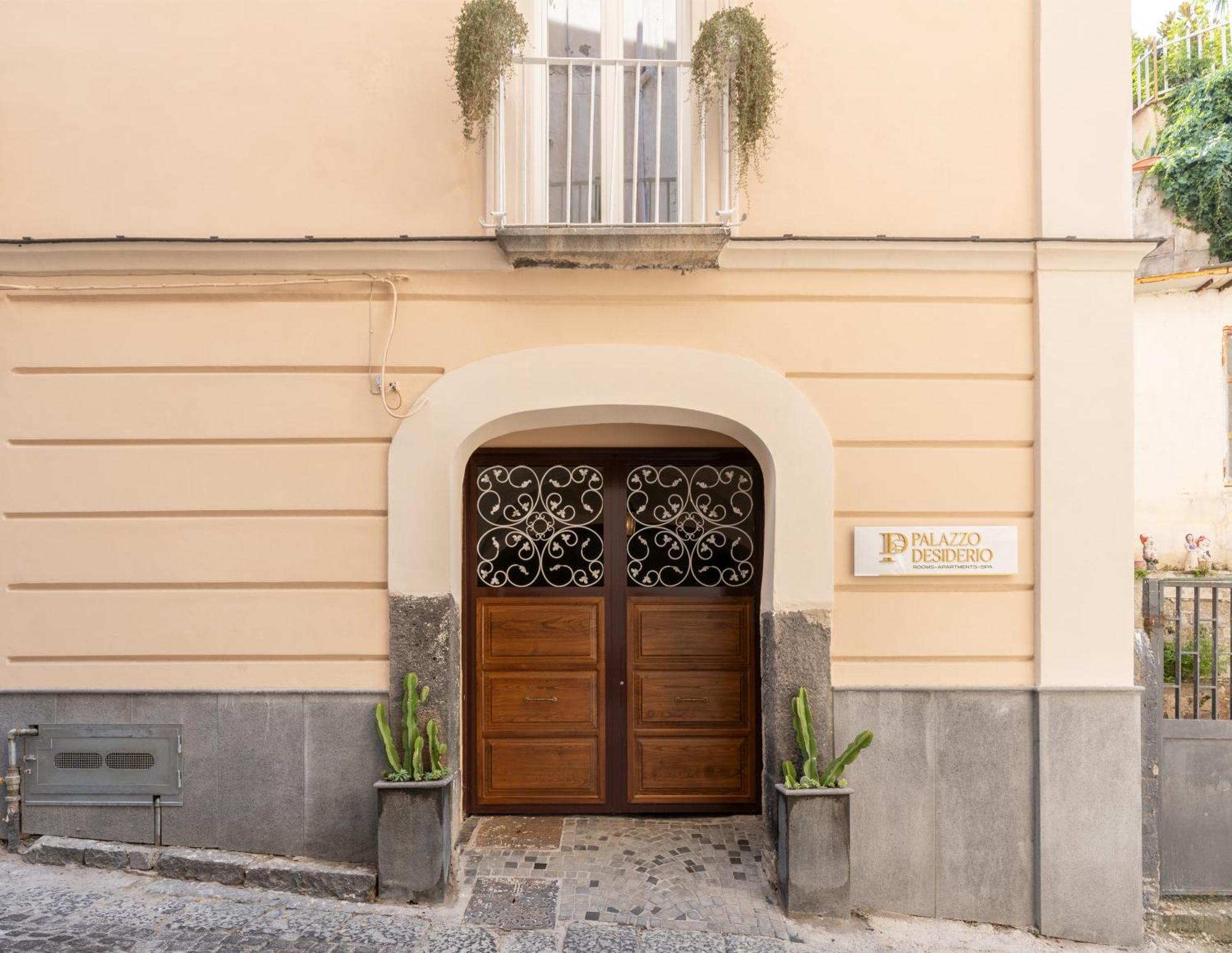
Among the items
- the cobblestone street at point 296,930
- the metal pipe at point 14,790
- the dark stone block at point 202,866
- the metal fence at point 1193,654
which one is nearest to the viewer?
the cobblestone street at point 296,930

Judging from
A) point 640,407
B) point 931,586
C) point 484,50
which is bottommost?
point 931,586

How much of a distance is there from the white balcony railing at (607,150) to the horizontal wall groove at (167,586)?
2412mm

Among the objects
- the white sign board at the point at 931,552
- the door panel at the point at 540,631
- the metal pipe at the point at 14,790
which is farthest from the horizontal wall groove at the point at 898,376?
the metal pipe at the point at 14,790

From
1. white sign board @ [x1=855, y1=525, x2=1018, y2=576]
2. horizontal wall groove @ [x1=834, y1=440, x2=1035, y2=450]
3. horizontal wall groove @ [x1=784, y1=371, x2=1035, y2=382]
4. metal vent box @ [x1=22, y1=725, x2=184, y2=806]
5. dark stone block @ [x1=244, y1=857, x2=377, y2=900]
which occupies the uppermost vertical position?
horizontal wall groove @ [x1=784, y1=371, x2=1035, y2=382]

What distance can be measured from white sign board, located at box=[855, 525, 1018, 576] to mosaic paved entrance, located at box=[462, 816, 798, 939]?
1.99m

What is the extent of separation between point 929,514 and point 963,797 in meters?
1.76

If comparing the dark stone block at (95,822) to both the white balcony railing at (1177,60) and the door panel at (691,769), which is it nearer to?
the door panel at (691,769)

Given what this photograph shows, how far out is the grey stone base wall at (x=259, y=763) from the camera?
4641mm

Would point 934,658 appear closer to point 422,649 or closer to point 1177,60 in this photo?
point 422,649

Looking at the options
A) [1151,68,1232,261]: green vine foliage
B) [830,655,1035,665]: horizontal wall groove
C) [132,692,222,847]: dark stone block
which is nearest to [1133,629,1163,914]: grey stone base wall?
[830,655,1035,665]: horizontal wall groove

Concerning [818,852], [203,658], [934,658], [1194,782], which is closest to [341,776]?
[203,658]

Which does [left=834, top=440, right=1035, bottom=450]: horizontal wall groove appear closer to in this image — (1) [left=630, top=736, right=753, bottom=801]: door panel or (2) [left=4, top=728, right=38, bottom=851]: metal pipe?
(1) [left=630, top=736, right=753, bottom=801]: door panel

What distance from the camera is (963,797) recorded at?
4.69m

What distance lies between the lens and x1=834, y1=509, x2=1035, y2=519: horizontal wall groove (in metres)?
4.71
